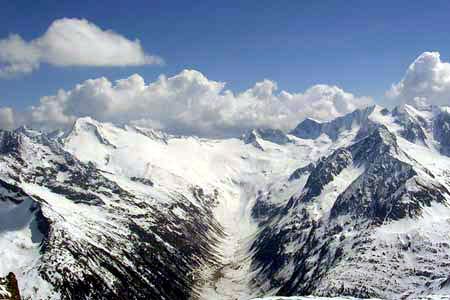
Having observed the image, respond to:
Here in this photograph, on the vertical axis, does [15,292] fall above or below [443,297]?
above

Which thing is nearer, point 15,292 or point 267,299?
point 267,299

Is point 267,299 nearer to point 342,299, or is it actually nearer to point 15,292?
point 342,299

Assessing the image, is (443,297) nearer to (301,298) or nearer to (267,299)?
(301,298)

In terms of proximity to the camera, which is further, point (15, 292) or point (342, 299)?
point (15, 292)

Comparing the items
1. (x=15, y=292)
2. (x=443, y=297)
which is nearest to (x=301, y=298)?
(x=443, y=297)

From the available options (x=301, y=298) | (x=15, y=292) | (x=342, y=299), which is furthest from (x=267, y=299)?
(x=15, y=292)

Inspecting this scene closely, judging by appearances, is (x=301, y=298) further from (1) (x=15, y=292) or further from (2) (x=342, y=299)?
(1) (x=15, y=292)

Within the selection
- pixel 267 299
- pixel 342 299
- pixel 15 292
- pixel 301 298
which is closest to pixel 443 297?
pixel 342 299
